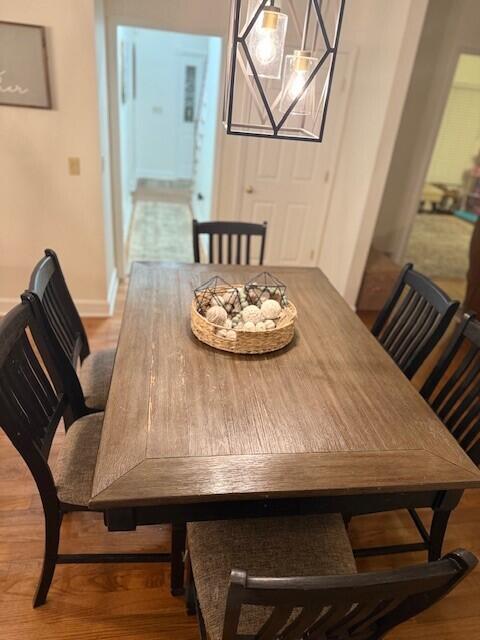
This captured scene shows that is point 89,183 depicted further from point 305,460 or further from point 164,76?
point 164,76

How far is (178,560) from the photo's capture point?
4.77 feet

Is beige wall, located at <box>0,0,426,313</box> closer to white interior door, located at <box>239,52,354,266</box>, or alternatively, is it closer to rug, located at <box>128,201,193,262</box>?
white interior door, located at <box>239,52,354,266</box>

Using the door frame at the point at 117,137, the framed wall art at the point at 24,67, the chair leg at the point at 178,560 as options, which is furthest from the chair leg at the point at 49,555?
the door frame at the point at 117,137

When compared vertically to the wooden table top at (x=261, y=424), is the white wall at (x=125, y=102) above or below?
above

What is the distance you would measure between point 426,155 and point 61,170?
3.23 metres

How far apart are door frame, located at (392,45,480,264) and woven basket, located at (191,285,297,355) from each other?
327 centimetres

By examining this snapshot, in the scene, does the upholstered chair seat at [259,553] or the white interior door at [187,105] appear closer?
the upholstered chair seat at [259,553]

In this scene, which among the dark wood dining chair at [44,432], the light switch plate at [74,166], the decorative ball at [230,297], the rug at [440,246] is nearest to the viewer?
the dark wood dining chair at [44,432]

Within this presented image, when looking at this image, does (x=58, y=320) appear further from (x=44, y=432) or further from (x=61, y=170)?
(x=61, y=170)

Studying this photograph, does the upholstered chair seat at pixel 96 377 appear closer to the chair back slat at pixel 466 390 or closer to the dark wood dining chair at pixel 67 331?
the dark wood dining chair at pixel 67 331

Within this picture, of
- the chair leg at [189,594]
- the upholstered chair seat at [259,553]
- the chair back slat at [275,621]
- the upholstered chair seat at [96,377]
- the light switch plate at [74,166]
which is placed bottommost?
the chair leg at [189,594]

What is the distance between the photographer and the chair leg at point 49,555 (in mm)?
1354

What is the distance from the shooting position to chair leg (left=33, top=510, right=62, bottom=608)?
1.35 metres

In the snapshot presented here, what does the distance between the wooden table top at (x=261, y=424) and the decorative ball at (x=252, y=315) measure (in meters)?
0.13
